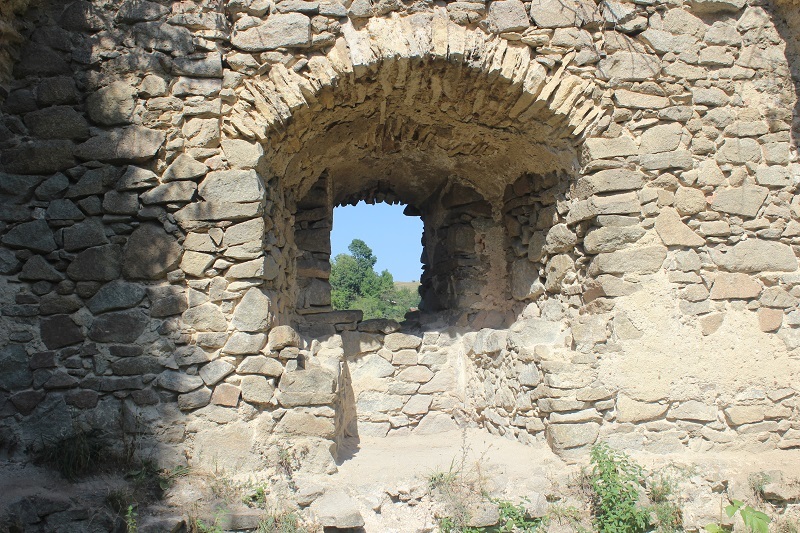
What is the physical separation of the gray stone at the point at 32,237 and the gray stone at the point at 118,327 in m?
0.53

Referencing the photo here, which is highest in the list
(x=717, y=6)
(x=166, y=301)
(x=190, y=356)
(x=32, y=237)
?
(x=717, y=6)

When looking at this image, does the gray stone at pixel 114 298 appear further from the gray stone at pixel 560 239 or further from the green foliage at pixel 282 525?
the gray stone at pixel 560 239

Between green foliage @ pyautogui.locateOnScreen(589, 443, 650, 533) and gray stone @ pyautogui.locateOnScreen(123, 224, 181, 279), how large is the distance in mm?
2820

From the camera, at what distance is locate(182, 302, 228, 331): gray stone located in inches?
142

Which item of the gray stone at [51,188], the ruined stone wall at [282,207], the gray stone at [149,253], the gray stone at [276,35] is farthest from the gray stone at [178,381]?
the gray stone at [276,35]

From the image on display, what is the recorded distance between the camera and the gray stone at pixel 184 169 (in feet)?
12.0

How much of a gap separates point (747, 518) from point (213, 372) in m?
3.09

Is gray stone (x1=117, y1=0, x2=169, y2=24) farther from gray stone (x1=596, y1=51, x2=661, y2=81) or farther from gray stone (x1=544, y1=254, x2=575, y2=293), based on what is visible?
gray stone (x1=544, y1=254, x2=575, y2=293)

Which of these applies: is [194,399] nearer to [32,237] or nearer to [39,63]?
[32,237]

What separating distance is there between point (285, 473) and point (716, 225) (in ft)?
10.4

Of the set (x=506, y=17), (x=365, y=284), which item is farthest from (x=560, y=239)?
(x=365, y=284)

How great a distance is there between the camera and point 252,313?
11.9ft

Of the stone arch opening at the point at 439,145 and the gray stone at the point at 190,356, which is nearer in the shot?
the gray stone at the point at 190,356

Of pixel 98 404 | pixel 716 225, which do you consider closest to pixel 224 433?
pixel 98 404
